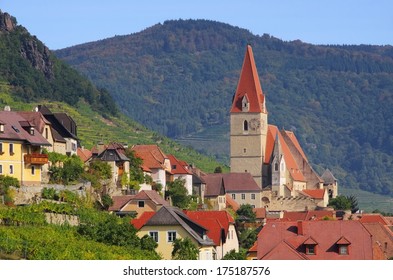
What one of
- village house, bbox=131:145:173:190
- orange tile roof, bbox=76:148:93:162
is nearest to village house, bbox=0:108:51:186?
orange tile roof, bbox=76:148:93:162

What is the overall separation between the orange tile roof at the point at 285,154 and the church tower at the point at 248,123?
56 centimetres

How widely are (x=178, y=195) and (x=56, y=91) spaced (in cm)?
7441

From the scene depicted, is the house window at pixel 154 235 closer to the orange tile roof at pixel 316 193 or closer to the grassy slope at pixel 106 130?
the orange tile roof at pixel 316 193

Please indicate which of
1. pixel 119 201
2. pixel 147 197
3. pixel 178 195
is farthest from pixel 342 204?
pixel 119 201

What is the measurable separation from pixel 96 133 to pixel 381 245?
280ft

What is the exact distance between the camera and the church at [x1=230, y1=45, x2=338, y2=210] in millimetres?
124438

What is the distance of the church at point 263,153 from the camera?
12444cm

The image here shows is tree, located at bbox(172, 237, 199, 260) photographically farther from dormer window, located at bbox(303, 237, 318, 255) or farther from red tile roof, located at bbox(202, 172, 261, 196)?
red tile roof, located at bbox(202, 172, 261, 196)

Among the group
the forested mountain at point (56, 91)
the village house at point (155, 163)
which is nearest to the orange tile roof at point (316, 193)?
the village house at point (155, 163)

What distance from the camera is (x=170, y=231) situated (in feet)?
194

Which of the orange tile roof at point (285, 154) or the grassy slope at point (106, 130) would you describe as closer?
the orange tile roof at point (285, 154)

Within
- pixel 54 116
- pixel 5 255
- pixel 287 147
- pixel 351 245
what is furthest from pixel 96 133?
pixel 5 255

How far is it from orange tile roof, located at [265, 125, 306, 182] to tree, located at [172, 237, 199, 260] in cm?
7276

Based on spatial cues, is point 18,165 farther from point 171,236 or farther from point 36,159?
point 171,236
